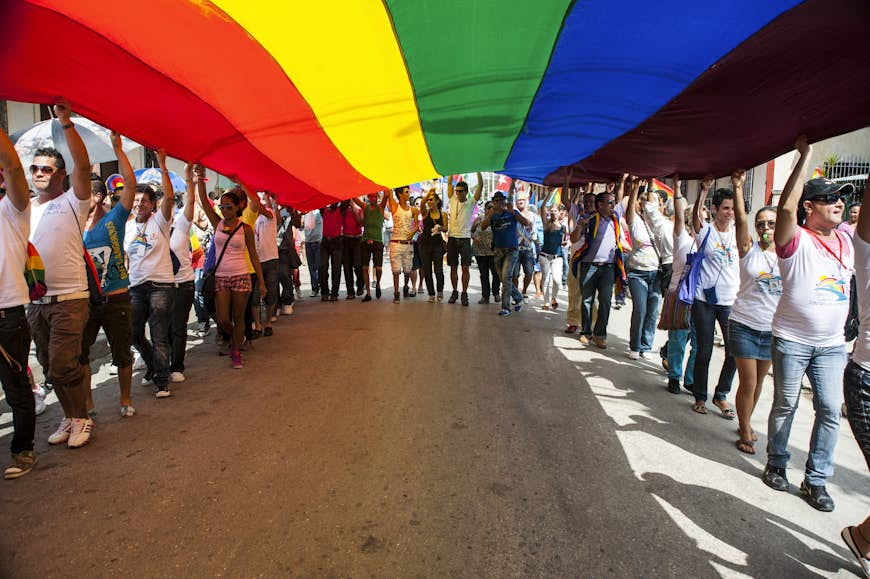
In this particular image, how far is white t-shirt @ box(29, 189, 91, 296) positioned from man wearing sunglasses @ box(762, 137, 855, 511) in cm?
490

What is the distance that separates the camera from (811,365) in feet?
11.6

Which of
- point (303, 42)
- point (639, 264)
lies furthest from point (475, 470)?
point (639, 264)

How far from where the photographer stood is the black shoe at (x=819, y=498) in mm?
3410

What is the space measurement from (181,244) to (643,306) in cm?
567

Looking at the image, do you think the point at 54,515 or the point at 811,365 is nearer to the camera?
the point at 54,515

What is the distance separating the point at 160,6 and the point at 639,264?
19.6ft

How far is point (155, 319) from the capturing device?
5281 millimetres

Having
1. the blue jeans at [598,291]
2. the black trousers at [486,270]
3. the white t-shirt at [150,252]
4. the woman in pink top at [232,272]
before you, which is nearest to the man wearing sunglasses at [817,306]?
the blue jeans at [598,291]

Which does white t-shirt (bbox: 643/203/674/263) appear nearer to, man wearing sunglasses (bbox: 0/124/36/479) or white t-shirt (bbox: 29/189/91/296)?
white t-shirt (bbox: 29/189/91/296)

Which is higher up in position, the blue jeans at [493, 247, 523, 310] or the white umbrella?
the white umbrella

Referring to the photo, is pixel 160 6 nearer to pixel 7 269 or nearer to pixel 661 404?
pixel 7 269

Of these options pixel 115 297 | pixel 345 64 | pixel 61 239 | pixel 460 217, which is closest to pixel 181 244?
pixel 115 297

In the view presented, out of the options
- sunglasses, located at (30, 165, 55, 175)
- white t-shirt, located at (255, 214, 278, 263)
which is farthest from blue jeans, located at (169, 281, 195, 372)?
white t-shirt, located at (255, 214, 278, 263)

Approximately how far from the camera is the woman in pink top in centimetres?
628
